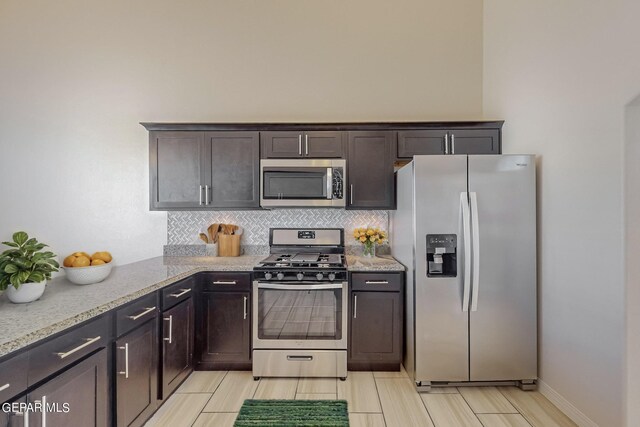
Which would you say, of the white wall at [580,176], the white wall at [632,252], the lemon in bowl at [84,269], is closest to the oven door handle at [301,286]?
the lemon in bowl at [84,269]

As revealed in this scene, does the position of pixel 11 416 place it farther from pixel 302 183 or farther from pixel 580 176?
pixel 580 176

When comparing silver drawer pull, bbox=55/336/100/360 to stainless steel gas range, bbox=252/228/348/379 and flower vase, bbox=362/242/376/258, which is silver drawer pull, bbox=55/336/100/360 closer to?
stainless steel gas range, bbox=252/228/348/379

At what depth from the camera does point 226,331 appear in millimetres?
2791

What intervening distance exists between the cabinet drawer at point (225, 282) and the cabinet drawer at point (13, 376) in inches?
62.5

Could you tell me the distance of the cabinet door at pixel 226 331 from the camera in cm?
279

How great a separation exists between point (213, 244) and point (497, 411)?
2.87m

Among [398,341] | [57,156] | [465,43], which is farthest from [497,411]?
[57,156]

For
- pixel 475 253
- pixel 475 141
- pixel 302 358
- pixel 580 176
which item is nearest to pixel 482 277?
pixel 475 253

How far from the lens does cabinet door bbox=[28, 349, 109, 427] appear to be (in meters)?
1.30

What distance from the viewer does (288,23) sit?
11.4ft

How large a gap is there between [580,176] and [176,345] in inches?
122

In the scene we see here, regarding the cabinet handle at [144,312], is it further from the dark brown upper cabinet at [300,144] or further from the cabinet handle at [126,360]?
the dark brown upper cabinet at [300,144]

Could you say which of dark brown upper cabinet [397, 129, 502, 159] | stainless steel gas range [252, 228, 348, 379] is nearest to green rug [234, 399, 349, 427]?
stainless steel gas range [252, 228, 348, 379]

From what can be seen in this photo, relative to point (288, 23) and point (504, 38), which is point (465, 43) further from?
point (288, 23)
